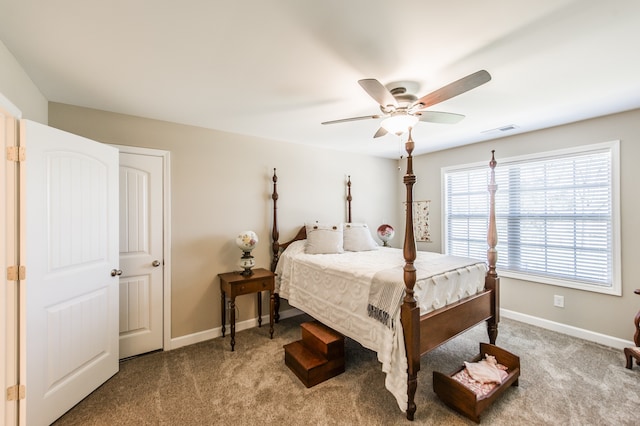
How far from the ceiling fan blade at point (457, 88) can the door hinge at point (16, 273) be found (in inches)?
112

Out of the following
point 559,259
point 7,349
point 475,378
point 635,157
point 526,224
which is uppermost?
point 635,157

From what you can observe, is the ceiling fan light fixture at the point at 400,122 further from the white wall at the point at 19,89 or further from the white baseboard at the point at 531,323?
the white baseboard at the point at 531,323

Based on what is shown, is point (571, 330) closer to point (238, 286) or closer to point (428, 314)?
point (428, 314)

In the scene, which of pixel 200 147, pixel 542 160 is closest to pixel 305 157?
pixel 200 147

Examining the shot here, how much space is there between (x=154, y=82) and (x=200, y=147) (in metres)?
1.06

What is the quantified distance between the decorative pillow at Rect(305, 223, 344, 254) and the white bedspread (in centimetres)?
13

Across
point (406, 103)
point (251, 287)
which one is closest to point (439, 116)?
point (406, 103)

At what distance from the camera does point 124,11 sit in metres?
1.36

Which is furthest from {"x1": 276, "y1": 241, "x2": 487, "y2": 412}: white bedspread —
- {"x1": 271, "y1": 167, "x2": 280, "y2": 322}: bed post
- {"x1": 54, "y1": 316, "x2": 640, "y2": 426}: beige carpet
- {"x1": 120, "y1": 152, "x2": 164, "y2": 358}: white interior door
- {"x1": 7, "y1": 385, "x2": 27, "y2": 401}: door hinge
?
{"x1": 7, "y1": 385, "x2": 27, "y2": 401}: door hinge

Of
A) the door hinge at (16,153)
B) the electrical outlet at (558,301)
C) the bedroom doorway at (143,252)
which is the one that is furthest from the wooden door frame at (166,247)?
the electrical outlet at (558,301)

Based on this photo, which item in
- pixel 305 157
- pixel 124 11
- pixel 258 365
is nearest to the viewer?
pixel 124 11

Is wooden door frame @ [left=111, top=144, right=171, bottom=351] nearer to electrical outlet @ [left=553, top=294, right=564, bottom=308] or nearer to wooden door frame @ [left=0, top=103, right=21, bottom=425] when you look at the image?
wooden door frame @ [left=0, top=103, right=21, bottom=425]

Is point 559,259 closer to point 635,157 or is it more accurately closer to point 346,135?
point 635,157

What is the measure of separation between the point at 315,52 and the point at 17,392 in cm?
286
